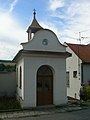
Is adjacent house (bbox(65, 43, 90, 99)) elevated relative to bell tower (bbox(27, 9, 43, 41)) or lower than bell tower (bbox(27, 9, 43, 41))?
lower

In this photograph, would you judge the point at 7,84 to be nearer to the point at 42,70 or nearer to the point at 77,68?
the point at 42,70

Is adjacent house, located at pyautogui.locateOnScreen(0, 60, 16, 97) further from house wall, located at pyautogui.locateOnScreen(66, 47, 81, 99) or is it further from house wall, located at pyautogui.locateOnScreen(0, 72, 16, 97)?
house wall, located at pyautogui.locateOnScreen(66, 47, 81, 99)

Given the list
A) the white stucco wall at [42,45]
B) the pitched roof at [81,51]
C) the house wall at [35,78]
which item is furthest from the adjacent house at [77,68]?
the white stucco wall at [42,45]

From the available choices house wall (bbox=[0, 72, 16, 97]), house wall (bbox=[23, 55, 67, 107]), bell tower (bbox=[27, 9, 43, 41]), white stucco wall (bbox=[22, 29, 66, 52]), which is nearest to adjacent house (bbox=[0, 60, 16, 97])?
house wall (bbox=[0, 72, 16, 97])

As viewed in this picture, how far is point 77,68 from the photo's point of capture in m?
23.7

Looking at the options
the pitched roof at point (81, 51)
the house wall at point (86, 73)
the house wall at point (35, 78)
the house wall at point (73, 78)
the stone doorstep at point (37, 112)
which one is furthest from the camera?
the pitched roof at point (81, 51)

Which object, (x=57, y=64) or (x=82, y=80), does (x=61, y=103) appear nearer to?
(x=57, y=64)

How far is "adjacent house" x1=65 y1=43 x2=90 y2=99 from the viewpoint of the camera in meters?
23.0

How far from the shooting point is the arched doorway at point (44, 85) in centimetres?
1717

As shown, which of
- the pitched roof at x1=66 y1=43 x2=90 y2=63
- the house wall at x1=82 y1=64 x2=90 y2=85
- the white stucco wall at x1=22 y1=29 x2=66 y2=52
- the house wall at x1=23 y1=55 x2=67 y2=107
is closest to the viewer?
the house wall at x1=23 y1=55 x2=67 y2=107

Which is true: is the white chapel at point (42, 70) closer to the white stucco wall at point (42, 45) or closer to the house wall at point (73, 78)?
the white stucco wall at point (42, 45)

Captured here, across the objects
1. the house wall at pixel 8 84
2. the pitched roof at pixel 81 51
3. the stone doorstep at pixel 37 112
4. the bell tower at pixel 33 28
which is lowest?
the stone doorstep at pixel 37 112

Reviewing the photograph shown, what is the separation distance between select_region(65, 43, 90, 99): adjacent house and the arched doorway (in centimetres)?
605

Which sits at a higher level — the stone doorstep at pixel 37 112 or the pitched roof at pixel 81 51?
the pitched roof at pixel 81 51
